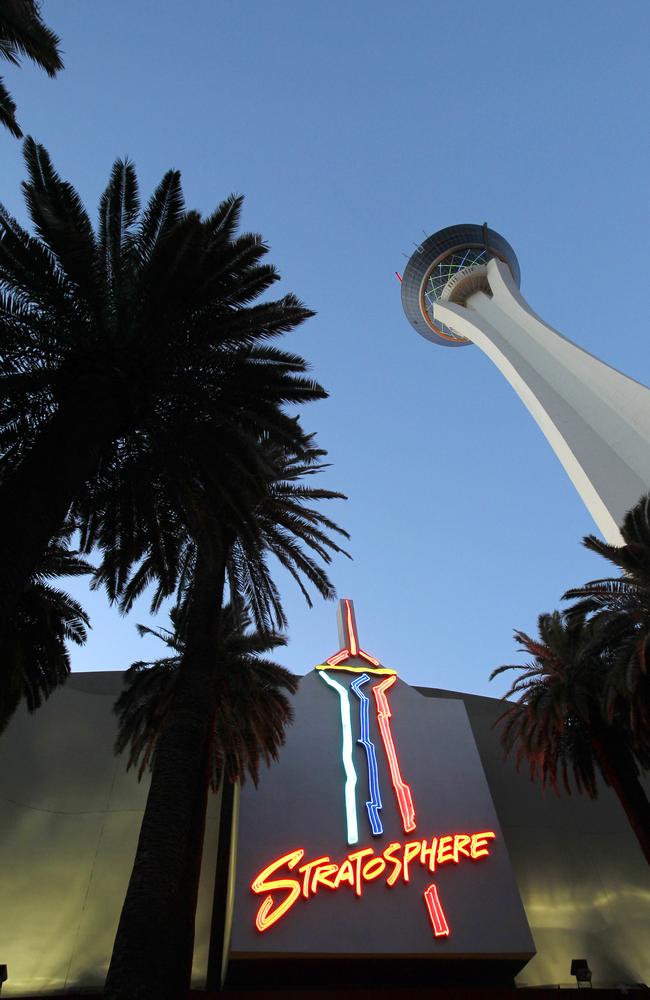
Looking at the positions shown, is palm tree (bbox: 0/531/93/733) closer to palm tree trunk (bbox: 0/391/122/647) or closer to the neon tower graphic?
palm tree trunk (bbox: 0/391/122/647)

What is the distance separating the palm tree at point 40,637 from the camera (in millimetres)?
13871

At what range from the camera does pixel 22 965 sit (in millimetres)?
18188

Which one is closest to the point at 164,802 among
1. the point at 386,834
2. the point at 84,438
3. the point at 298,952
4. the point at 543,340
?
the point at 84,438

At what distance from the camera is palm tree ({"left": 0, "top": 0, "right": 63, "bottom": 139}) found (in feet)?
23.6

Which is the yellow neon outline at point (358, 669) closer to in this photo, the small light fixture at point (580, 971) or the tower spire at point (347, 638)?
the tower spire at point (347, 638)

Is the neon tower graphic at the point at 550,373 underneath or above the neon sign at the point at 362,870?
above

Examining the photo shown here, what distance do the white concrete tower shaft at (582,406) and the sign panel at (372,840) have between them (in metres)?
14.9

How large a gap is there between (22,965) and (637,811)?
17360 mm

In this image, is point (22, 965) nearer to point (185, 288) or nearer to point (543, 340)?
point (185, 288)

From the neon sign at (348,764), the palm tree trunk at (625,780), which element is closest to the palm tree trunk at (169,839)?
the neon sign at (348,764)

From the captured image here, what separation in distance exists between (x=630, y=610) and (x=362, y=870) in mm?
10525

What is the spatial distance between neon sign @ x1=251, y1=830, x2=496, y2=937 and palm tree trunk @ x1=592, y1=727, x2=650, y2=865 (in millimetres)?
4314

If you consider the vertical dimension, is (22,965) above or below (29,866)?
below

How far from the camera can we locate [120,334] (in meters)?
9.62
